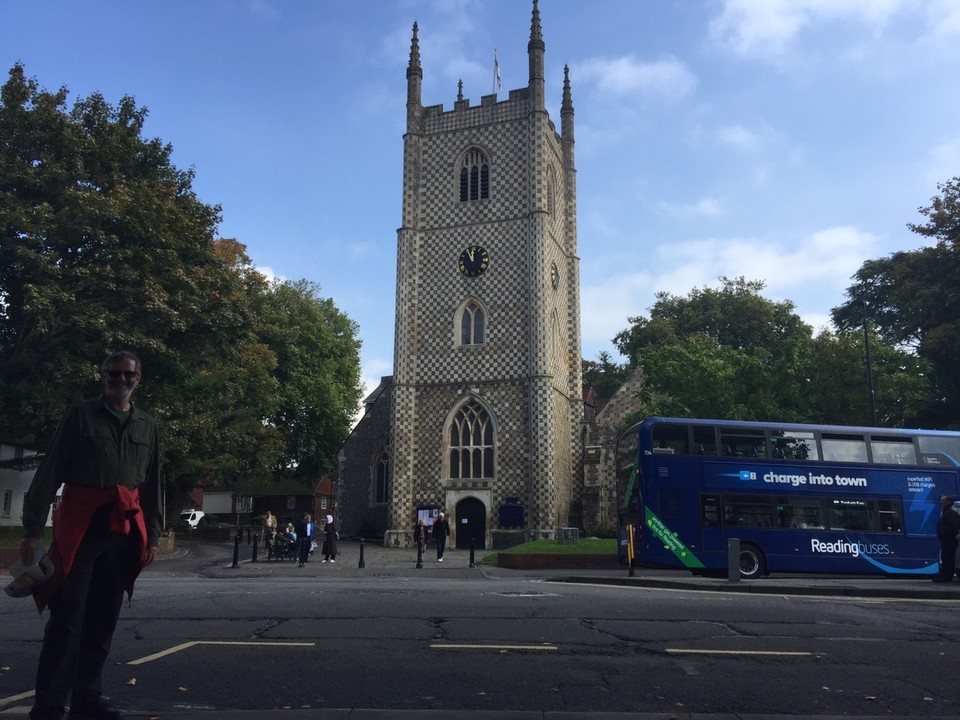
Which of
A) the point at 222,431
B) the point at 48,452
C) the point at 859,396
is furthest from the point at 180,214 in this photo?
the point at 859,396

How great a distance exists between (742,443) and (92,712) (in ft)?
55.8

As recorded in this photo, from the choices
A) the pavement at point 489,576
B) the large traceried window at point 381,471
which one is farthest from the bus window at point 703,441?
the large traceried window at point 381,471

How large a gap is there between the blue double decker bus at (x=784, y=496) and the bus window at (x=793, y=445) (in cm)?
2

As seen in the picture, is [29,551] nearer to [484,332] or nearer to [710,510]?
[710,510]

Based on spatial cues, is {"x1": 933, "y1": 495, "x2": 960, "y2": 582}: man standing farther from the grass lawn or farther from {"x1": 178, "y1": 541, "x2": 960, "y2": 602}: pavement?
Answer: the grass lawn

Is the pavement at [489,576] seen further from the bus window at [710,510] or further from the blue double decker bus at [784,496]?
the bus window at [710,510]

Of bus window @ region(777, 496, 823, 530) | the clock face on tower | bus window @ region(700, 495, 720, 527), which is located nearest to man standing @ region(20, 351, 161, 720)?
bus window @ region(700, 495, 720, 527)

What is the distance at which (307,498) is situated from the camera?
2557 inches

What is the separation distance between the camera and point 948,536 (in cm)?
1628

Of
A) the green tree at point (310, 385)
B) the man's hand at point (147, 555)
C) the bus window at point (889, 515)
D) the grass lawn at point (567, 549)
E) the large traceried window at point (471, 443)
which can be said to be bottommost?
the grass lawn at point (567, 549)

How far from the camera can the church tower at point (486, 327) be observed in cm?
3678

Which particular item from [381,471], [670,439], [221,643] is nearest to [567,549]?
[670,439]

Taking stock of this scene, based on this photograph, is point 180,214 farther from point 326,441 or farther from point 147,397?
point 326,441

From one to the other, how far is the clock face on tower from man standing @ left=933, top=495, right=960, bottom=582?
84.8 feet
